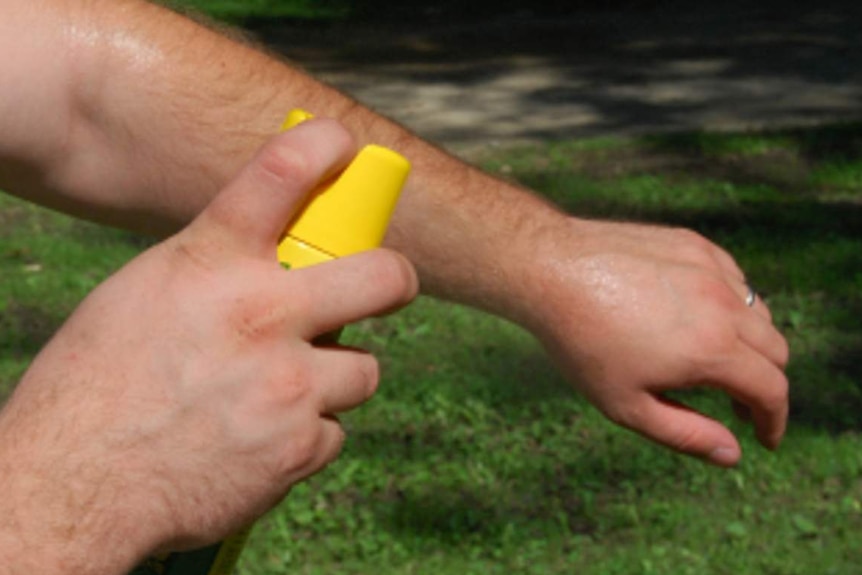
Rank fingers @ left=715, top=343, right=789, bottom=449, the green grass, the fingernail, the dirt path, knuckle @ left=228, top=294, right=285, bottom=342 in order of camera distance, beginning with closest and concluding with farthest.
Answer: knuckle @ left=228, top=294, right=285, bottom=342 → fingers @ left=715, top=343, right=789, bottom=449 → the fingernail → the green grass → the dirt path

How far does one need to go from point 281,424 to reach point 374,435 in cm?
303

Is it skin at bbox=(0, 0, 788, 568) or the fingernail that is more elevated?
skin at bbox=(0, 0, 788, 568)

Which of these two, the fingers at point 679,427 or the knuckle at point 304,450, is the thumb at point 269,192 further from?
the fingers at point 679,427

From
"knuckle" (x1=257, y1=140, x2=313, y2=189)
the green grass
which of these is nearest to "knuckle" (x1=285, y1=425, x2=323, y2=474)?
"knuckle" (x1=257, y1=140, x2=313, y2=189)

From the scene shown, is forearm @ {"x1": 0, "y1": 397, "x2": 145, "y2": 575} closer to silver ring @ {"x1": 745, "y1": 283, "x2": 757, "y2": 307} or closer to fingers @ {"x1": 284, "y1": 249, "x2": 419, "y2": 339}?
fingers @ {"x1": 284, "y1": 249, "x2": 419, "y2": 339}

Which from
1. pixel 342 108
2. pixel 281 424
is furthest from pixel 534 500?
pixel 281 424

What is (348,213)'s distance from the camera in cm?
145

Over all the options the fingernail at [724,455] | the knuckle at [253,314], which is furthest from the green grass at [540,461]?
the knuckle at [253,314]

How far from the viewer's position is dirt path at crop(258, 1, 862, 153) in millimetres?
7938

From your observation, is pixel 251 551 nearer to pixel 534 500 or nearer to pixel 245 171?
pixel 534 500

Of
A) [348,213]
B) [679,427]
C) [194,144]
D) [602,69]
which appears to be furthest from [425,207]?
[602,69]

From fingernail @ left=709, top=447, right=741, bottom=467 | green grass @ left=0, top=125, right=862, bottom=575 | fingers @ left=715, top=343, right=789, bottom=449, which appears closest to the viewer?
fingers @ left=715, top=343, right=789, bottom=449

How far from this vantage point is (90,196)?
2.08m

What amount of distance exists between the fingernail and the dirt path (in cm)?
540
